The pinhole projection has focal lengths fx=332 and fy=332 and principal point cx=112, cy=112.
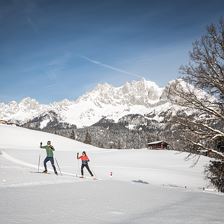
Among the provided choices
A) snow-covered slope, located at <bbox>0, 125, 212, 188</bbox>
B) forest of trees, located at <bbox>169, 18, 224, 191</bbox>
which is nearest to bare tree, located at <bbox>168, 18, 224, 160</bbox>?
forest of trees, located at <bbox>169, 18, 224, 191</bbox>

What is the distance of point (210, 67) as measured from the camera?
17.1 meters

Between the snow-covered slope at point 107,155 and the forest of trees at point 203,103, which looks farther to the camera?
the snow-covered slope at point 107,155

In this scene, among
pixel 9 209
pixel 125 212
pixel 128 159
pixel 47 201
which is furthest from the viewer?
pixel 128 159

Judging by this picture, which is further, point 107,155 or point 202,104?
point 107,155

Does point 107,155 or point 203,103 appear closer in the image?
point 203,103

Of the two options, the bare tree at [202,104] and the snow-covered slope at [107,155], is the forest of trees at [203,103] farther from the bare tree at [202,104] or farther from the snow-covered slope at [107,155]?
the snow-covered slope at [107,155]

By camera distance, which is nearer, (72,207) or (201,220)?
(201,220)

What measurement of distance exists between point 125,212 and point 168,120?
9792 millimetres

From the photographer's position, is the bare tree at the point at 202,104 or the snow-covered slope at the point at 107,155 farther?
the snow-covered slope at the point at 107,155

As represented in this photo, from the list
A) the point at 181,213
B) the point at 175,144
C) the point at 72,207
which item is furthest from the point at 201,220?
the point at 175,144

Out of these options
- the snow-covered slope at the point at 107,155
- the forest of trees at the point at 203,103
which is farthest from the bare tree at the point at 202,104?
the snow-covered slope at the point at 107,155

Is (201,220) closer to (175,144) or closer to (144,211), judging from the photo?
(144,211)

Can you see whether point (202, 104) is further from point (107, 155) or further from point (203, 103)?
point (107, 155)

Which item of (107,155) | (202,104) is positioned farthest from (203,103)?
(107,155)
